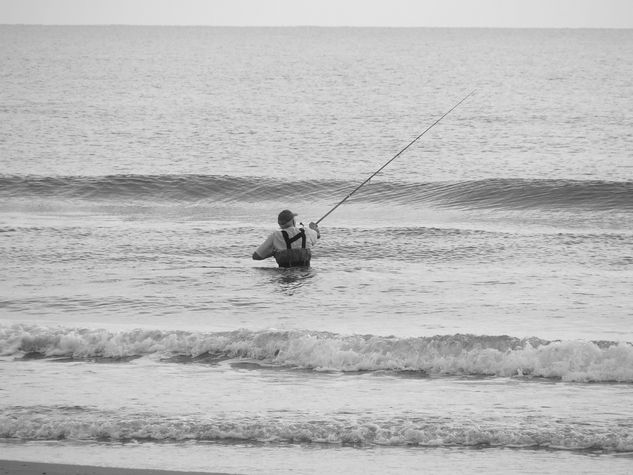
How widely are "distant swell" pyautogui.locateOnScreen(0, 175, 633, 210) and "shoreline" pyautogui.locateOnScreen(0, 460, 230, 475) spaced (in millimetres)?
13411

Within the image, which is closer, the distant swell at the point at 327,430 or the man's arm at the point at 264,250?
the distant swell at the point at 327,430

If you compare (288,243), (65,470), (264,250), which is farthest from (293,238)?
(65,470)

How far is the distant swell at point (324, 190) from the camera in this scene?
1900 cm

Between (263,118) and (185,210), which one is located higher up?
(263,118)

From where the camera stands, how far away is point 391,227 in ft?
51.6

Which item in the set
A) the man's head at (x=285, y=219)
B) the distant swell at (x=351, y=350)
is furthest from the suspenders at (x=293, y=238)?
the distant swell at (x=351, y=350)

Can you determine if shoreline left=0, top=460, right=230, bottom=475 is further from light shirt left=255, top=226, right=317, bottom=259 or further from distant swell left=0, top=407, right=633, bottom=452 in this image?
light shirt left=255, top=226, right=317, bottom=259

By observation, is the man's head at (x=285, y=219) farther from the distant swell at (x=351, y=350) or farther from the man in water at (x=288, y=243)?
the distant swell at (x=351, y=350)

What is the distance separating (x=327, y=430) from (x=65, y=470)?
1.73m

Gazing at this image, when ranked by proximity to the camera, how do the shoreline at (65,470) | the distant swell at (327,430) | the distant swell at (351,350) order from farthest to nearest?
the distant swell at (351,350) < the distant swell at (327,430) < the shoreline at (65,470)

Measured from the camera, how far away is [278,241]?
444 inches

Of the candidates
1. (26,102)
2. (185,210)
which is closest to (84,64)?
(26,102)

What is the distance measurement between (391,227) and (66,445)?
32.6 feet

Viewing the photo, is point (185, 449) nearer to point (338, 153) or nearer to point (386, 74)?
point (338, 153)
